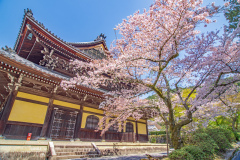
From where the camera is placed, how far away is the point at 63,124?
823cm

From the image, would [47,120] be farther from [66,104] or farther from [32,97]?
[32,97]

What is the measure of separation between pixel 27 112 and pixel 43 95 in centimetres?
121

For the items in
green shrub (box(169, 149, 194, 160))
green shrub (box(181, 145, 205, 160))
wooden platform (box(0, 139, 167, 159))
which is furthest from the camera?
wooden platform (box(0, 139, 167, 159))

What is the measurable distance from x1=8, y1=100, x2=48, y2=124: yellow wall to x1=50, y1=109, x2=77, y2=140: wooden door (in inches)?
32.5

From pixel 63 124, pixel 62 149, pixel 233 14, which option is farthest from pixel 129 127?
pixel 233 14

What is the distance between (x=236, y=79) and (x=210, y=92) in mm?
1260

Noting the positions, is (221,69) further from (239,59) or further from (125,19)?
(125,19)

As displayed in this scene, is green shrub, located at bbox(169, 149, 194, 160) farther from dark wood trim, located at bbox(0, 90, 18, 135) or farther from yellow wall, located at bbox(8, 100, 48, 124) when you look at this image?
dark wood trim, located at bbox(0, 90, 18, 135)

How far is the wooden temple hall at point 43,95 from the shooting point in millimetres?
6199

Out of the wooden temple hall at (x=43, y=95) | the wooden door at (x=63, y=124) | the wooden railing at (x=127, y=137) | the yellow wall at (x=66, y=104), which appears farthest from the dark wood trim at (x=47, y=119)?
the wooden railing at (x=127, y=137)

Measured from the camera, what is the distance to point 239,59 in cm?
505

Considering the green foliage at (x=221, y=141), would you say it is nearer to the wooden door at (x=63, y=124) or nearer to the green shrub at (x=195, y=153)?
the green shrub at (x=195, y=153)

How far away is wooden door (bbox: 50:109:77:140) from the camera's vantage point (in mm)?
7773

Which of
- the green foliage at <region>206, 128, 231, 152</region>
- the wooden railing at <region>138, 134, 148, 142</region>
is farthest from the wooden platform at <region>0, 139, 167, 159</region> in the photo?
the green foliage at <region>206, 128, 231, 152</region>
